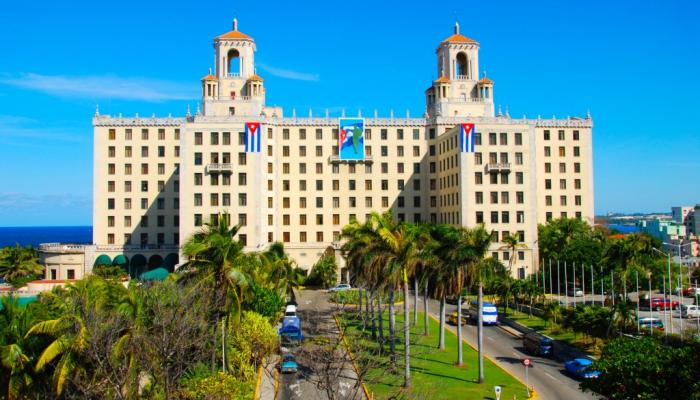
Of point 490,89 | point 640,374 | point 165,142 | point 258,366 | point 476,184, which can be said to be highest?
point 490,89

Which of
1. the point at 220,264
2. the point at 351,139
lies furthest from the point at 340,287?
the point at 220,264

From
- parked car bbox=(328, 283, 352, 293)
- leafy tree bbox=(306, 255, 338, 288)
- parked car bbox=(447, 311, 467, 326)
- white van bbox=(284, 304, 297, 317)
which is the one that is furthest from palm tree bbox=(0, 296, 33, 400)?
leafy tree bbox=(306, 255, 338, 288)

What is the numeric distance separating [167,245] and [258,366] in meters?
63.0

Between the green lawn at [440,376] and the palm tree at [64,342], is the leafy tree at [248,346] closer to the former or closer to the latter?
the green lawn at [440,376]

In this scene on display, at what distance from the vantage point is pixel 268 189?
9475cm

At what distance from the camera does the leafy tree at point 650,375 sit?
22891 mm

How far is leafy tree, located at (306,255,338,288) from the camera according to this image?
8981 centimetres

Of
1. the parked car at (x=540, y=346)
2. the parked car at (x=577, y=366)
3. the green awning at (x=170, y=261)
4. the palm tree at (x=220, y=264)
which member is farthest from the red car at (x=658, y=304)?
the green awning at (x=170, y=261)

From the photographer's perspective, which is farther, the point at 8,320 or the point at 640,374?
the point at 8,320

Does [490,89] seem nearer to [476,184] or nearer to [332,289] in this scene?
[476,184]

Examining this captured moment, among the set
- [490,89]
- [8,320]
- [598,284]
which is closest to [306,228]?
[490,89]

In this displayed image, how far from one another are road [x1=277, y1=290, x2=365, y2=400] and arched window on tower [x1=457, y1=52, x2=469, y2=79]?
4467cm

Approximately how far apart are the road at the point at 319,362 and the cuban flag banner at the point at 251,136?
834 inches

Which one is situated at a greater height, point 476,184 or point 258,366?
point 476,184
